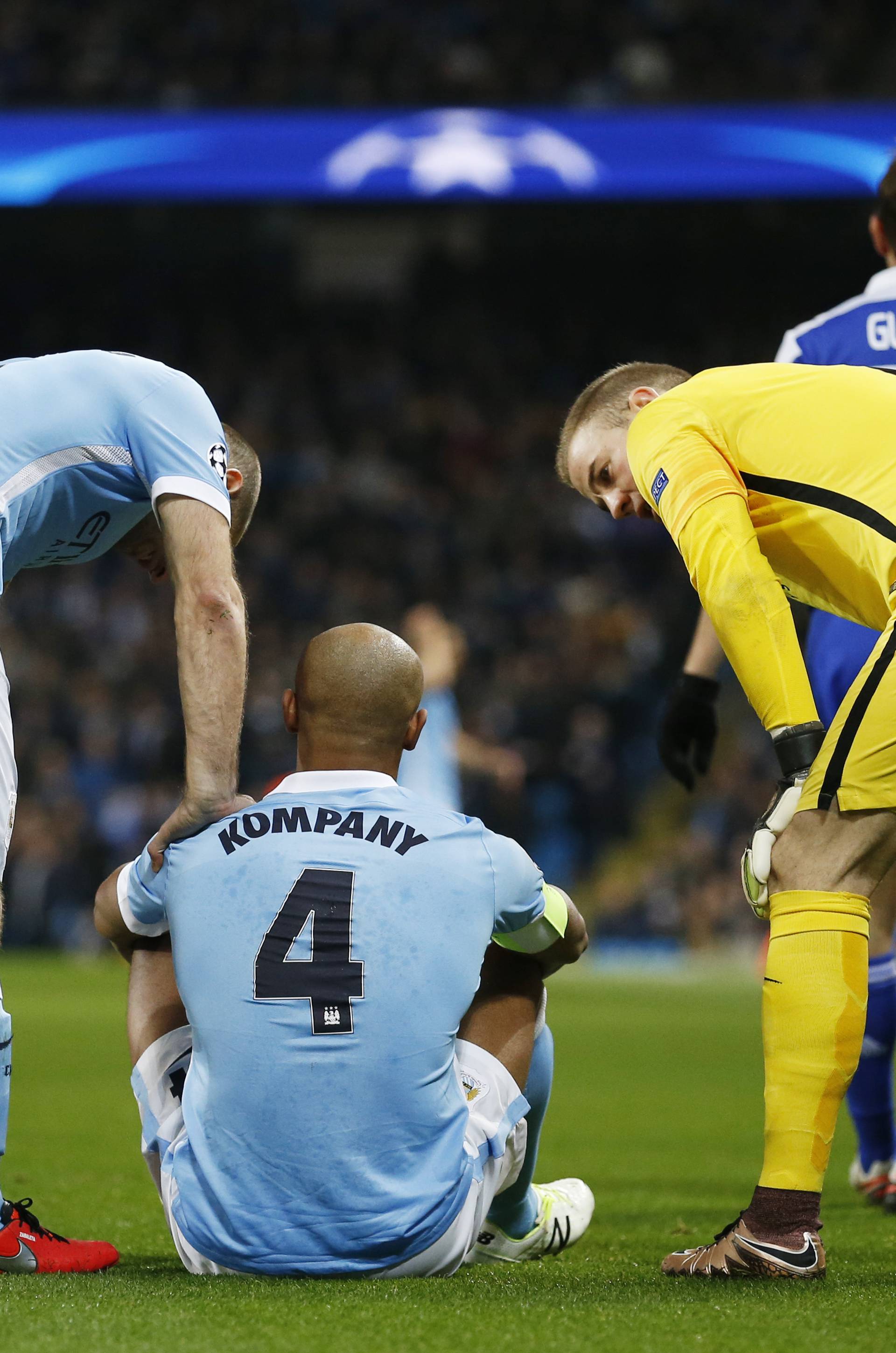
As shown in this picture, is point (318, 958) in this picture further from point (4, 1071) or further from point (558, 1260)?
point (558, 1260)

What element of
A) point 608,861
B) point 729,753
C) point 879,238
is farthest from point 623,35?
point 879,238

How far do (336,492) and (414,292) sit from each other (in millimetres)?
3379

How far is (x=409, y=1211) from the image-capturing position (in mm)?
2344

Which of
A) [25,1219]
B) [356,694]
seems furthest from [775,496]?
[25,1219]

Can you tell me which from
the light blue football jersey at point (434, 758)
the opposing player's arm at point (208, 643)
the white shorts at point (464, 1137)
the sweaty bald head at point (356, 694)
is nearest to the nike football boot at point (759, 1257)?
the white shorts at point (464, 1137)

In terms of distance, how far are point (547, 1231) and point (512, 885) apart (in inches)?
34.8

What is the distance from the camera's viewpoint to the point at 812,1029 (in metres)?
2.45

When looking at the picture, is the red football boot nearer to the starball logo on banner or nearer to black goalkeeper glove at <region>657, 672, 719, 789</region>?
black goalkeeper glove at <region>657, 672, 719, 789</region>

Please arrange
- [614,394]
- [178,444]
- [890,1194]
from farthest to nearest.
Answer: [890,1194], [614,394], [178,444]

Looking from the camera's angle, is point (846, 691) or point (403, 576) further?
point (403, 576)

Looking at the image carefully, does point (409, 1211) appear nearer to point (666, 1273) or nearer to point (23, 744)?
point (666, 1273)

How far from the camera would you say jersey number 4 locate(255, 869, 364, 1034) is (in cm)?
231

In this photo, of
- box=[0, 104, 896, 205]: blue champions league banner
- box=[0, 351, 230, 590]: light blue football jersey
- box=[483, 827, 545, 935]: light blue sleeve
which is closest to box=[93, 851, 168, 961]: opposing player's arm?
box=[483, 827, 545, 935]: light blue sleeve

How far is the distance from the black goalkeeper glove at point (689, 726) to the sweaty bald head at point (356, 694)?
1545 mm
